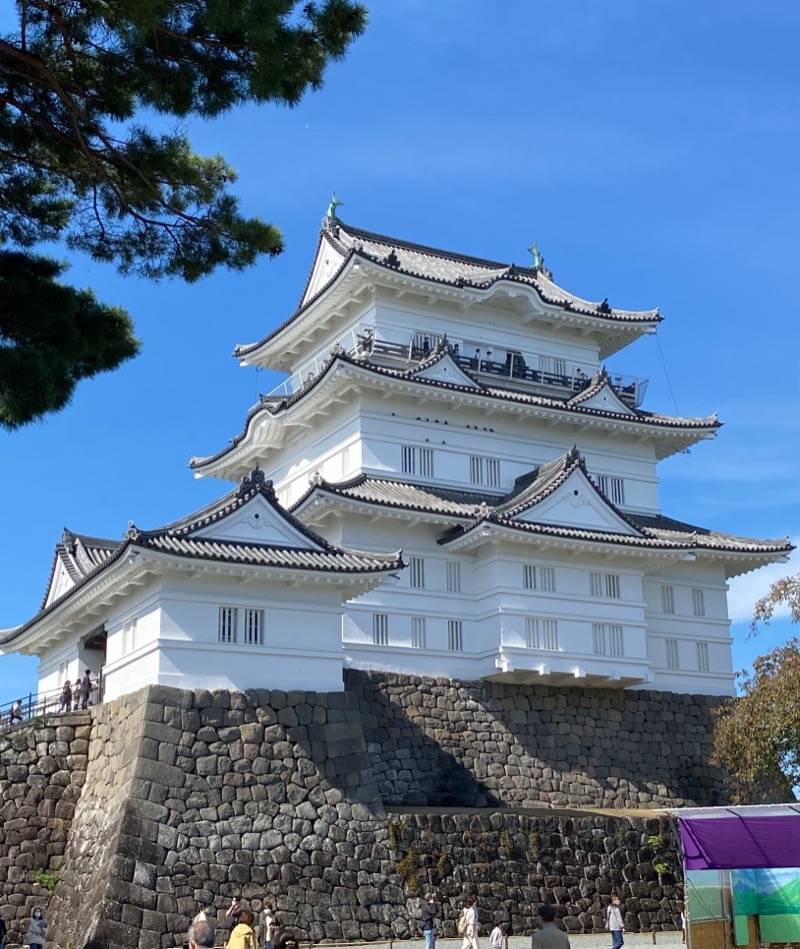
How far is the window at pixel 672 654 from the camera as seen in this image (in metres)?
31.4

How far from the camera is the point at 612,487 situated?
33.8m

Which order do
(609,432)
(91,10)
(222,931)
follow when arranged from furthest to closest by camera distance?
(609,432)
(222,931)
(91,10)

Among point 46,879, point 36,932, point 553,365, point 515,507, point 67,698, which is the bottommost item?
point 36,932

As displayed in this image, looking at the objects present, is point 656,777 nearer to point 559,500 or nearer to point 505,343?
point 559,500

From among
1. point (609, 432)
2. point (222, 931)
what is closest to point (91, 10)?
point (222, 931)

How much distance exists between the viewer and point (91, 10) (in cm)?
1464

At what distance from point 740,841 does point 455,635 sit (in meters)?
12.4

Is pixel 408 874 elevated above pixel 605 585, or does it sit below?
below

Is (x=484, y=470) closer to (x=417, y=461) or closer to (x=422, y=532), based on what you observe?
(x=417, y=461)

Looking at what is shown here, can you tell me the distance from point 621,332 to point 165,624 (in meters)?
19.0

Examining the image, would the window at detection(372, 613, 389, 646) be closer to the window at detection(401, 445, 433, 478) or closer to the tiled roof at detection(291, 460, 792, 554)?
the tiled roof at detection(291, 460, 792, 554)

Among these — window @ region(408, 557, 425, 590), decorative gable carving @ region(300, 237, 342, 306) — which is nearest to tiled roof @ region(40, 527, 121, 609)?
window @ region(408, 557, 425, 590)

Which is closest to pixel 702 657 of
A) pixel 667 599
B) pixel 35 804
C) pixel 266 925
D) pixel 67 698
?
pixel 667 599

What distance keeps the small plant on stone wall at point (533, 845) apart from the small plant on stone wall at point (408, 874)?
293cm
